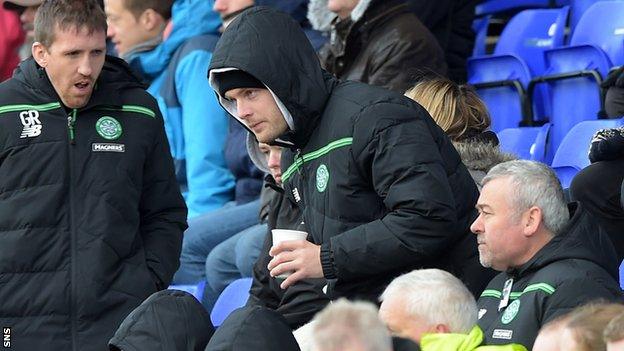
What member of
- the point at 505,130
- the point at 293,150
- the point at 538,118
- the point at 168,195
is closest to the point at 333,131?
the point at 293,150

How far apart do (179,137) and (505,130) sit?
2155mm

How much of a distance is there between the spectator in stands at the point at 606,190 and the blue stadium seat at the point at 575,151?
648 millimetres

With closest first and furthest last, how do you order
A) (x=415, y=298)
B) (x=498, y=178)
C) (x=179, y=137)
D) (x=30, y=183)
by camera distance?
(x=415, y=298), (x=498, y=178), (x=30, y=183), (x=179, y=137)

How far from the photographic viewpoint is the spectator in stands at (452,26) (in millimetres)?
8484

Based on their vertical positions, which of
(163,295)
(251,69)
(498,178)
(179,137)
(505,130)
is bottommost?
(179,137)

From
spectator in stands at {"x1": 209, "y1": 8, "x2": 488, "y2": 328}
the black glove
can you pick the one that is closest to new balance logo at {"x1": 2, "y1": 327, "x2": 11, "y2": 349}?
spectator in stands at {"x1": 209, "y1": 8, "x2": 488, "y2": 328}

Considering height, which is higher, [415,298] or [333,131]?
[333,131]

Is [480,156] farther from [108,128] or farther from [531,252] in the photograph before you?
[108,128]

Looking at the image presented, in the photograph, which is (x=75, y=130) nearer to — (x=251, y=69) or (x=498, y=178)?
(x=251, y=69)

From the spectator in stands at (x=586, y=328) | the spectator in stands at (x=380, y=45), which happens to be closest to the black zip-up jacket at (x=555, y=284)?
the spectator in stands at (x=586, y=328)

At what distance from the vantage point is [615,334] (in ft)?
11.6

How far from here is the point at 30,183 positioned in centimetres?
550

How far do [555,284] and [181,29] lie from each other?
4.78 metres

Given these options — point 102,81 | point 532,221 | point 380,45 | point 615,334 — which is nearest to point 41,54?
point 102,81
